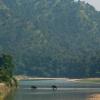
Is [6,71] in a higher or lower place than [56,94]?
higher

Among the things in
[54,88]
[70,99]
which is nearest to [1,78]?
[54,88]

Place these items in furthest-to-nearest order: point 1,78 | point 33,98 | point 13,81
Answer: point 13,81
point 1,78
point 33,98

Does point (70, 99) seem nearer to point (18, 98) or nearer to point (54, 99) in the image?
point (54, 99)

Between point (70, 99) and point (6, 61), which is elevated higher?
point (6, 61)

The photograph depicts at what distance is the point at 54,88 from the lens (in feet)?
343

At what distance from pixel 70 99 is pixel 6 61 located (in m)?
47.2

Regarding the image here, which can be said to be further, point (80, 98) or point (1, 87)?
point (1, 87)

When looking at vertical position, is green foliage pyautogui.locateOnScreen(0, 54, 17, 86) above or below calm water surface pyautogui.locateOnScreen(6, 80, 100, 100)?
above

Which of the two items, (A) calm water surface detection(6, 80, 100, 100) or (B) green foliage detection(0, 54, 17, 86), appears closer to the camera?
(A) calm water surface detection(6, 80, 100, 100)

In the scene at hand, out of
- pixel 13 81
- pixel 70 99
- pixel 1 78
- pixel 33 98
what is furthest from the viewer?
pixel 13 81

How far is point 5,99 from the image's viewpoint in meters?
70.9

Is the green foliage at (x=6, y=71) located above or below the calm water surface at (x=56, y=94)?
above

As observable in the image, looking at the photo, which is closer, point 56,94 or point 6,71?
point 56,94

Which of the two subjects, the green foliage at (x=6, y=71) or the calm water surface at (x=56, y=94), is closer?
the calm water surface at (x=56, y=94)
